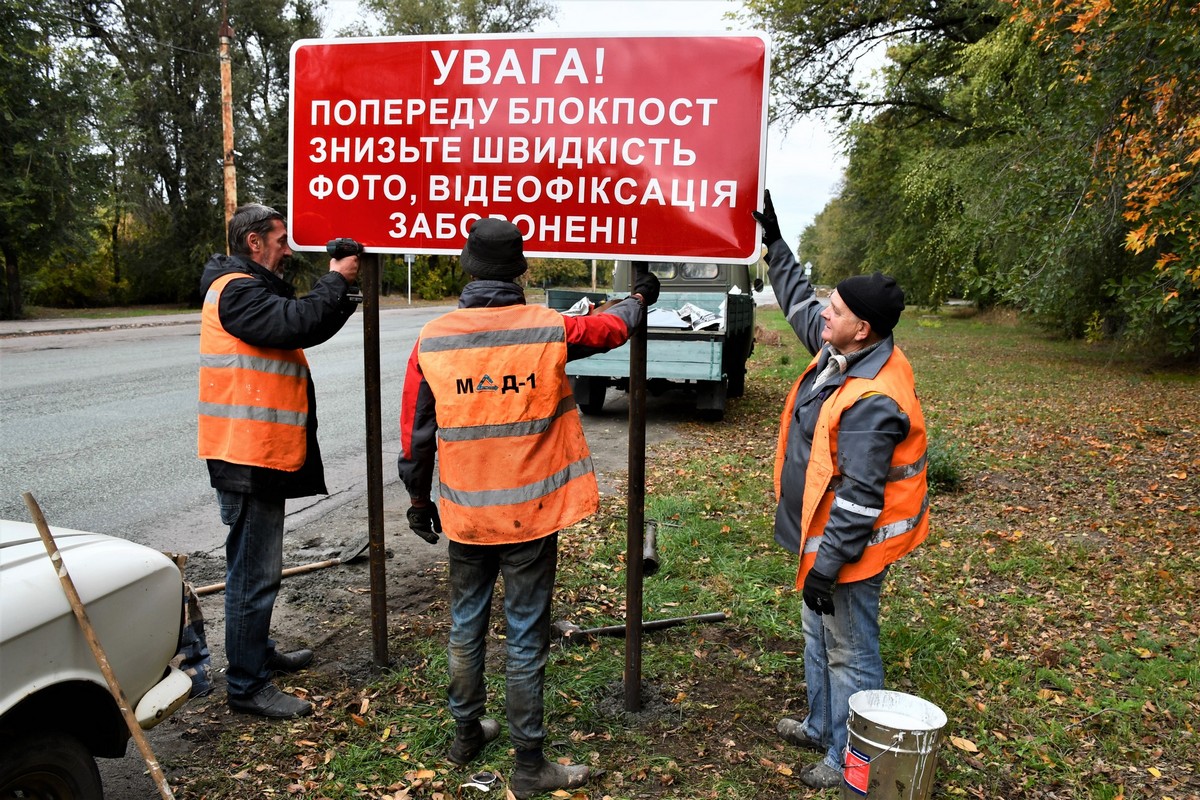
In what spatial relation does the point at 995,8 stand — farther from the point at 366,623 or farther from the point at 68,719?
the point at 68,719

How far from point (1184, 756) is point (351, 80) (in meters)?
4.46

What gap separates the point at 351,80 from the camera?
3.71 meters

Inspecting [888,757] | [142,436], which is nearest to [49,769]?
[888,757]

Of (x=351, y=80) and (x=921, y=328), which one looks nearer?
(x=351, y=80)

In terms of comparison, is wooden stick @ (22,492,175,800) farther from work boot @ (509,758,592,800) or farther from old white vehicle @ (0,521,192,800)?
work boot @ (509,758,592,800)

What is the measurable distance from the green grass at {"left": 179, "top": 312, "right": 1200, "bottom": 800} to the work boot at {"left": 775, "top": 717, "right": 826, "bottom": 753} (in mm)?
62

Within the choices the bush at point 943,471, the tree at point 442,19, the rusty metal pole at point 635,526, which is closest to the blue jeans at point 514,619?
the rusty metal pole at point 635,526

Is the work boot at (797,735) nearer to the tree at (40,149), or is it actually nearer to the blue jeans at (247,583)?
the blue jeans at (247,583)

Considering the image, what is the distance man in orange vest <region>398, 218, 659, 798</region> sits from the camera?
288 centimetres

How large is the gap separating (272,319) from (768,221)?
1.96m

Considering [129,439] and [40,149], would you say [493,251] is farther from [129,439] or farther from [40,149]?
[40,149]

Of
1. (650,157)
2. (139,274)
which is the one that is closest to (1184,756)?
(650,157)

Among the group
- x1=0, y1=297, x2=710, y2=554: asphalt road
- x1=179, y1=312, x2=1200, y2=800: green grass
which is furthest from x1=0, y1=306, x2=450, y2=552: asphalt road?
x1=179, y1=312, x2=1200, y2=800: green grass

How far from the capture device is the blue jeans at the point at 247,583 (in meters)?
3.45
